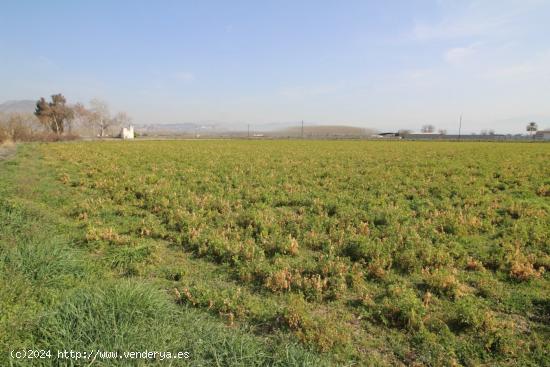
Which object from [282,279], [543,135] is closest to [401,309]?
[282,279]

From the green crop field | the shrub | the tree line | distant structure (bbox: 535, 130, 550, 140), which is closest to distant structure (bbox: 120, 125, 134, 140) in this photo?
the tree line

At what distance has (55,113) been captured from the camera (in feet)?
287

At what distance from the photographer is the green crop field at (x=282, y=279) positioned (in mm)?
3480

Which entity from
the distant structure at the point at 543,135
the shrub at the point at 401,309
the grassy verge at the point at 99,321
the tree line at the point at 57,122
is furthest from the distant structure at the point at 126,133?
the distant structure at the point at 543,135

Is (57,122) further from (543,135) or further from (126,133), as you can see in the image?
(543,135)

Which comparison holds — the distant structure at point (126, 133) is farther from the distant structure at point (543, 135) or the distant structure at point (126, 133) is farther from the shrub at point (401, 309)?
the distant structure at point (543, 135)

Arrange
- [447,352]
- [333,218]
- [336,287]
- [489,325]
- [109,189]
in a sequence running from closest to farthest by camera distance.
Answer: [447,352]
[489,325]
[336,287]
[333,218]
[109,189]

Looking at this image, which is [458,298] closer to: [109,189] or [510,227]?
[510,227]

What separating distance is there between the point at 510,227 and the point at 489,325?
16.4ft

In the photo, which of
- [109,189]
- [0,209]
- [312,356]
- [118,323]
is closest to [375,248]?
[312,356]

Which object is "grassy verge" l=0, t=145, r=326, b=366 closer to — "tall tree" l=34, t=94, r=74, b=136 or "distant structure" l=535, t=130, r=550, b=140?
"tall tree" l=34, t=94, r=74, b=136

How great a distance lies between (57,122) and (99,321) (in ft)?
347

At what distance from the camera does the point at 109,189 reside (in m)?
12.3

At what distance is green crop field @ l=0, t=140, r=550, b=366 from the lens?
348 centimetres
